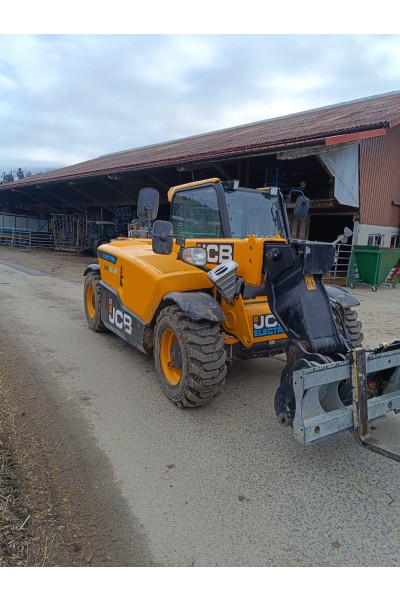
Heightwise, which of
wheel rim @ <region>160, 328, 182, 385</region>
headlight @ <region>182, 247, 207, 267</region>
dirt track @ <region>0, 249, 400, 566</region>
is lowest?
dirt track @ <region>0, 249, 400, 566</region>

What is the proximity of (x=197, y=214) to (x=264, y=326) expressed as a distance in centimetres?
160

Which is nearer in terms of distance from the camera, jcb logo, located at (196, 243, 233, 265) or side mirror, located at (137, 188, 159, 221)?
jcb logo, located at (196, 243, 233, 265)

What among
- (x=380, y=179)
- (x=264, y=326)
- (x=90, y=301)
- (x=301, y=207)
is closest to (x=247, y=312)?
(x=264, y=326)

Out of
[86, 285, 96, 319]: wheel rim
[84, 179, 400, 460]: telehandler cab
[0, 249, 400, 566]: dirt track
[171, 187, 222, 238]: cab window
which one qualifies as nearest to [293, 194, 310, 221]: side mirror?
[84, 179, 400, 460]: telehandler cab

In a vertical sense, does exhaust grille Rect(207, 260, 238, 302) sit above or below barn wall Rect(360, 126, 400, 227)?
below

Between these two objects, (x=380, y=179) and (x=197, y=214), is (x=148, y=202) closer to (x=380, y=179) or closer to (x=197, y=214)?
(x=197, y=214)

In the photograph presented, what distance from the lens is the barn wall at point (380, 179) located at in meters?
14.5

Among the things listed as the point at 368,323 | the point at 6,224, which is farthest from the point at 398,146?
the point at 6,224

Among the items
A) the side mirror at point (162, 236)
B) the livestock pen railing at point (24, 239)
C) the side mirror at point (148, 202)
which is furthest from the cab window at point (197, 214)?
the livestock pen railing at point (24, 239)

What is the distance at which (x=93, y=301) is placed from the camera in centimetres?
676

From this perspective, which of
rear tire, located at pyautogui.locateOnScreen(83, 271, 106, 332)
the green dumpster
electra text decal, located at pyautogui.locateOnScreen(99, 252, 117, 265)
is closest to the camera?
electra text decal, located at pyautogui.locateOnScreen(99, 252, 117, 265)

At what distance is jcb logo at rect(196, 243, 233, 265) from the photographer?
409 cm

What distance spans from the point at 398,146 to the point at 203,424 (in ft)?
55.6

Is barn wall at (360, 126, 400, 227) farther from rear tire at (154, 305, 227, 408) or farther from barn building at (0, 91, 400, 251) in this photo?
rear tire at (154, 305, 227, 408)
